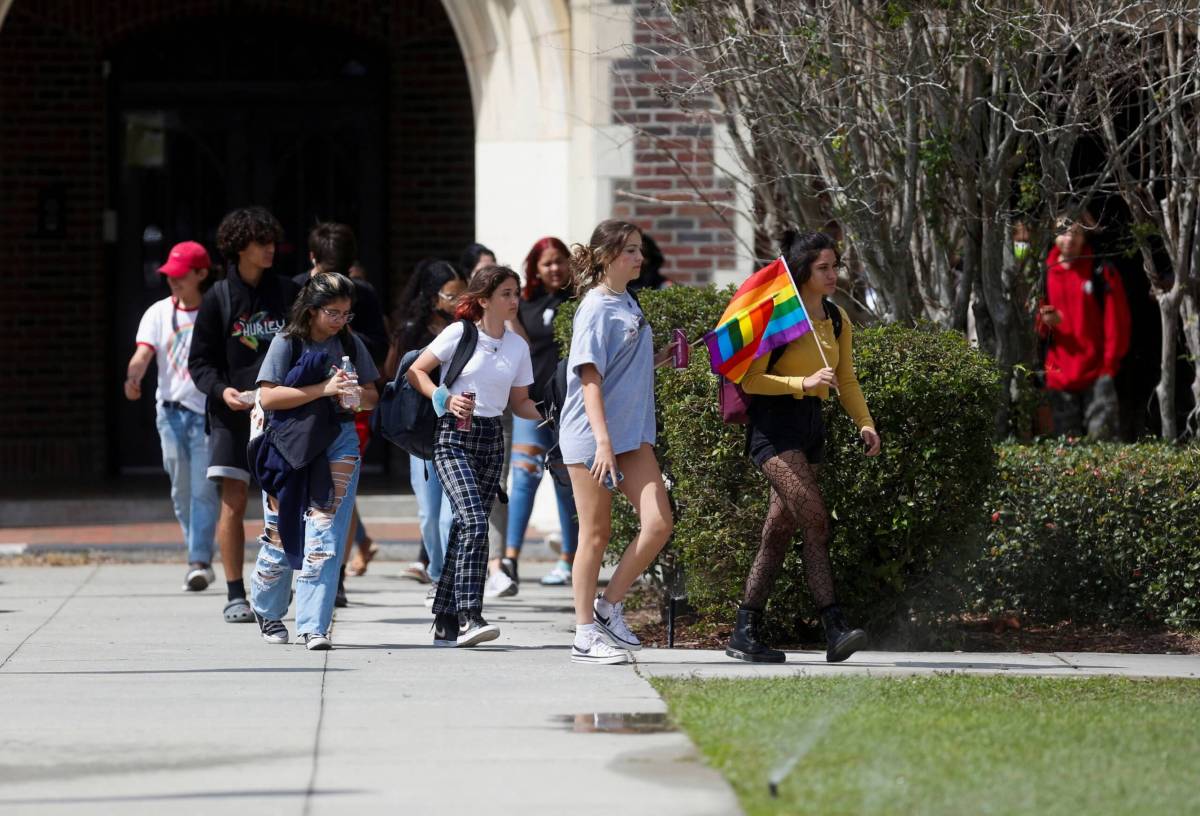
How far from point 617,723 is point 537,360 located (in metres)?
3.96

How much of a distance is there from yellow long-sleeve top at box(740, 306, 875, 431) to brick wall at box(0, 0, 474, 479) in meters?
7.61

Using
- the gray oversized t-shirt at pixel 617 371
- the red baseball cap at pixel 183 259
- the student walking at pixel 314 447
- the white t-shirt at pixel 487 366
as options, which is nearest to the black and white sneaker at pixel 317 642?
the student walking at pixel 314 447

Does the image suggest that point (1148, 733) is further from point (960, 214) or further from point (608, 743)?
point (960, 214)

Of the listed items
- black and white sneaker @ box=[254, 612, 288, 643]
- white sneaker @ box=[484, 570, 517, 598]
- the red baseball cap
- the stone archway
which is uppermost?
the stone archway

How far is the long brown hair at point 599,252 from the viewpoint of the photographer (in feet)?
24.0

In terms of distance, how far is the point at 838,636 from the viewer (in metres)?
7.29

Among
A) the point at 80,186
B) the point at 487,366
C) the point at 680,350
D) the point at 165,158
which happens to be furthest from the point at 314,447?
the point at 80,186

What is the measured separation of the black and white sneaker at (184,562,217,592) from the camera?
965 cm

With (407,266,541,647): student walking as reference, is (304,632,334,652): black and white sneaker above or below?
below

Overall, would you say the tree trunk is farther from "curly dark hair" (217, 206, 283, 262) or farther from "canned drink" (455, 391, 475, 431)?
"curly dark hair" (217, 206, 283, 262)

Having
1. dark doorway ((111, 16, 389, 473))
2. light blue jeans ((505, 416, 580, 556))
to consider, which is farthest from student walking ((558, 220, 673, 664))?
dark doorway ((111, 16, 389, 473))

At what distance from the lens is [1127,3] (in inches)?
328

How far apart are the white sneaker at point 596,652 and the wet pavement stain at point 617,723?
1091mm

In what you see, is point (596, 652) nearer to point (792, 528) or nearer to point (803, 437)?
point (792, 528)
